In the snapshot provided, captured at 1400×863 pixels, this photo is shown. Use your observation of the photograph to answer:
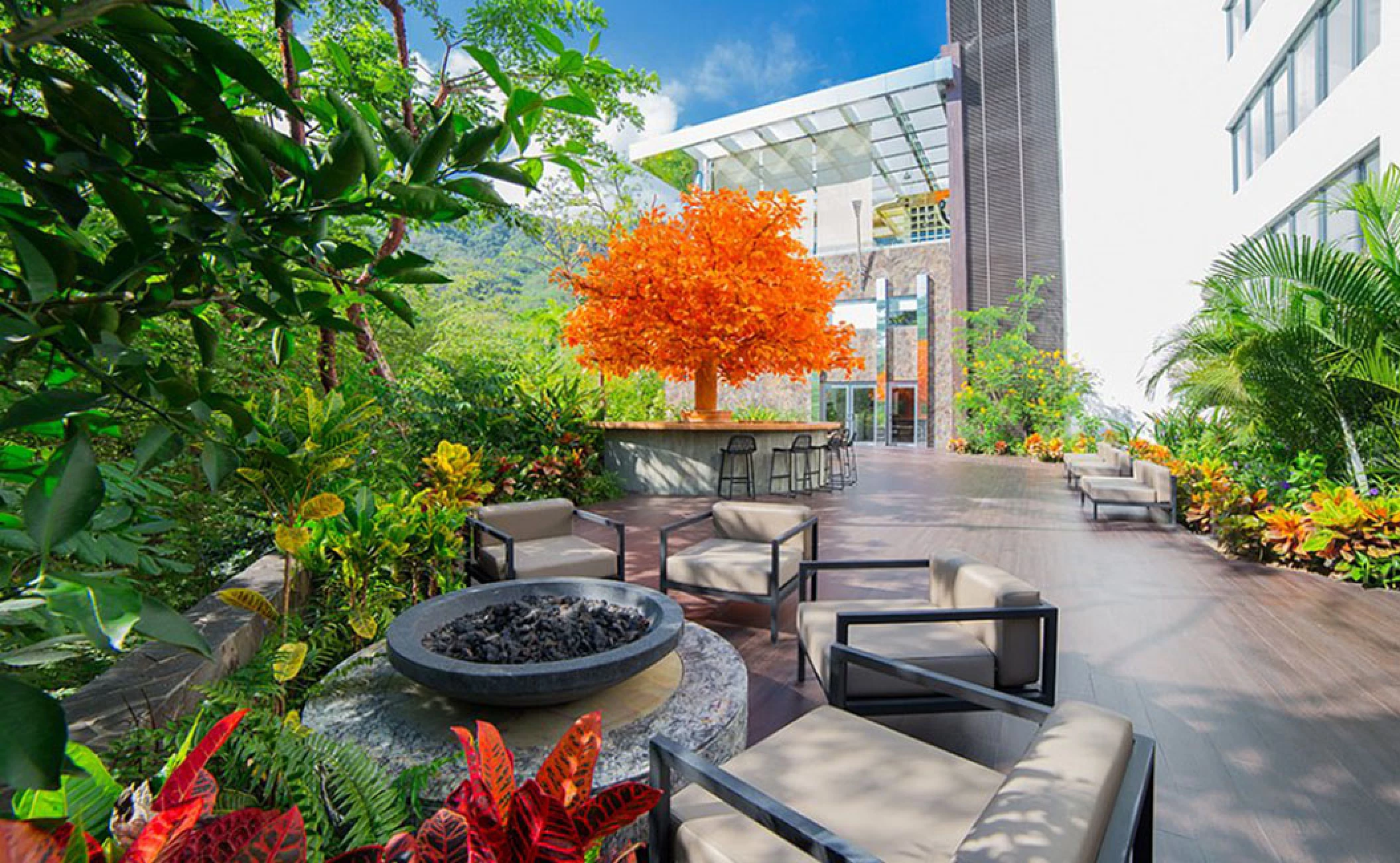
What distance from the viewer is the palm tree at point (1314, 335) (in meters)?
4.82

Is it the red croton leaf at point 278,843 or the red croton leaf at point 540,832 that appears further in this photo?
the red croton leaf at point 540,832

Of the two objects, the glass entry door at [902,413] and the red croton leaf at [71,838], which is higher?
the glass entry door at [902,413]

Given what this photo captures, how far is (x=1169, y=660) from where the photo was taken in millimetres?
3189

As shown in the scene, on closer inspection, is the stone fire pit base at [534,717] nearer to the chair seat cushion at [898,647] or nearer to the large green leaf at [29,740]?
the chair seat cushion at [898,647]

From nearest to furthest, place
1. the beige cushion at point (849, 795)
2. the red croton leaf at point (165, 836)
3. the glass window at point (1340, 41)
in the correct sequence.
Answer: the red croton leaf at point (165, 836) → the beige cushion at point (849, 795) → the glass window at point (1340, 41)

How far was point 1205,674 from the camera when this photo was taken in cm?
301

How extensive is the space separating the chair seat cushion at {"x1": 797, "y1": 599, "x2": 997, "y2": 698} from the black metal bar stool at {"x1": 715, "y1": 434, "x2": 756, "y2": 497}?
5.70 m

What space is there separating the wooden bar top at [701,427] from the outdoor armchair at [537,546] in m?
4.18

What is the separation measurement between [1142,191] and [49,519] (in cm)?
1624

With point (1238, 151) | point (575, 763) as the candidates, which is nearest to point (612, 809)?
point (575, 763)

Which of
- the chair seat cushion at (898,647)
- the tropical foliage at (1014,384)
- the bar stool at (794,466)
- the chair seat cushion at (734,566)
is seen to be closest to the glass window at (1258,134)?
the tropical foliage at (1014,384)

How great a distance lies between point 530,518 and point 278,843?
3501mm

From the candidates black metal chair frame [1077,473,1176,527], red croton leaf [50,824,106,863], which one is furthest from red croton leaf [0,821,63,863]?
black metal chair frame [1077,473,1176,527]

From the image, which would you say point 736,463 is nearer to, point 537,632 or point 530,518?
point 530,518
